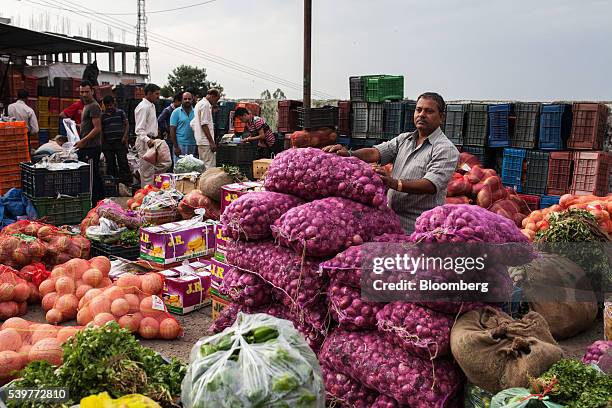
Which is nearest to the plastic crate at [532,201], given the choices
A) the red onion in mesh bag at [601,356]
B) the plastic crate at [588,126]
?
the plastic crate at [588,126]

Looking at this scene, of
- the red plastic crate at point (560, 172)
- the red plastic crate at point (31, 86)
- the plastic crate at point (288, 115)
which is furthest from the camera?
the red plastic crate at point (31, 86)

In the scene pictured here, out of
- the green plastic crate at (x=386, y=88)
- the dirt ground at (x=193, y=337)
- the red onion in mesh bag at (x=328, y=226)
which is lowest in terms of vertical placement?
the dirt ground at (x=193, y=337)

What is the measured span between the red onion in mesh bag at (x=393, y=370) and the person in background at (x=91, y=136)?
7.04 meters

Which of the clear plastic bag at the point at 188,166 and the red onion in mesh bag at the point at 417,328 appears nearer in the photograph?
the red onion in mesh bag at the point at 417,328

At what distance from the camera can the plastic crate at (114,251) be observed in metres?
6.13

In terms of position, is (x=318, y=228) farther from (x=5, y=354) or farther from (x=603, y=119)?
(x=603, y=119)

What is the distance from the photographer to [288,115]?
12211mm

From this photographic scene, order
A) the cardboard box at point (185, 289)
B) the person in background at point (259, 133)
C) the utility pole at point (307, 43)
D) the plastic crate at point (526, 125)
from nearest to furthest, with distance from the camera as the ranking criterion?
the cardboard box at point (185, 289), the plastic crate at point (526, 125), the utility pole at point (307, 43), the person in background at point (259, 133)

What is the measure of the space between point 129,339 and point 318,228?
1118 millimetres

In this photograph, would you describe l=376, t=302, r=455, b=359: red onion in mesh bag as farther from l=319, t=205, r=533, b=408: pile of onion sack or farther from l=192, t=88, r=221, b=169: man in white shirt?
l=192, t=88, r=221, b=169: man in white shirt

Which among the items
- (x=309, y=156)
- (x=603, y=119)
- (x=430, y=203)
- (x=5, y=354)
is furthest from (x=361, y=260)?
(x=603, y=119)

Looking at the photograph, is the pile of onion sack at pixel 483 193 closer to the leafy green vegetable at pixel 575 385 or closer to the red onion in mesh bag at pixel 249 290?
the red onion in mesh bag at pixel 249 290

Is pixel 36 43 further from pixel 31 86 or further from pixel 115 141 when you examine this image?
pixel 115 141

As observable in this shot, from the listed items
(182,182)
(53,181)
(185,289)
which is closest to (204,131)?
(182,182)
